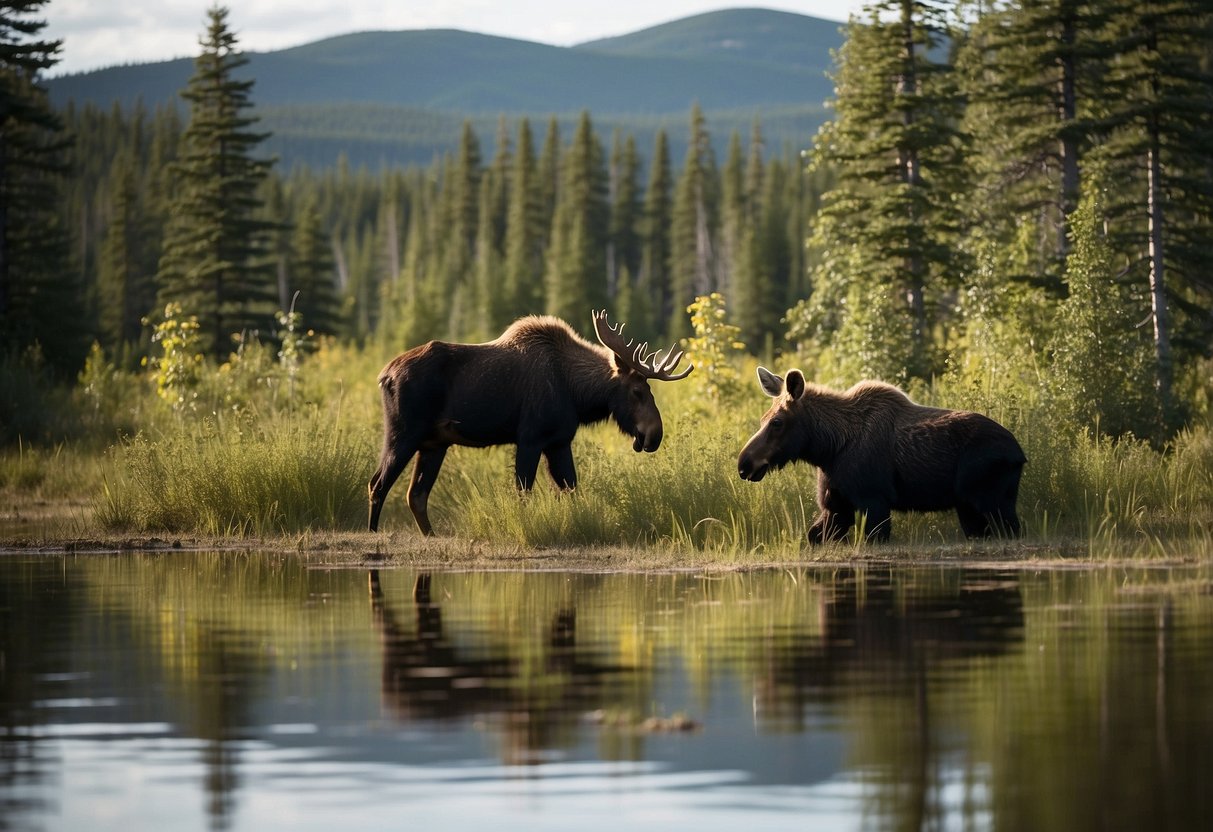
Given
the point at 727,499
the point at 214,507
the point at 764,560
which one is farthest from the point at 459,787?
the point at 214,507

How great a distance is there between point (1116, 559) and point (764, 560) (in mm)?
2870

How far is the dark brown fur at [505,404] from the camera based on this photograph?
19.2 meters

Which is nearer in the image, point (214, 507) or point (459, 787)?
point (459, 787)

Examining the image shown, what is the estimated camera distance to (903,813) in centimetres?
688

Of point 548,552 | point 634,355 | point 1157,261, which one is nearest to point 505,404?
point 634,355

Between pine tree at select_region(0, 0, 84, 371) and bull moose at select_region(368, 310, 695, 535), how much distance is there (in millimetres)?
23577

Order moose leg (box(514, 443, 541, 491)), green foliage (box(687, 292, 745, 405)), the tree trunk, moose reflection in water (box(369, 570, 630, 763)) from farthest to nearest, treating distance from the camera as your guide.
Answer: green foliage (box(687, 292, 745, 405)), the tree trunk, moose leg (box(514, 443, 541, 491)), moose reflection in water (box(369, 570, 630, 763))

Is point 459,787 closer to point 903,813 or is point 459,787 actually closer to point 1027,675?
point 903,813

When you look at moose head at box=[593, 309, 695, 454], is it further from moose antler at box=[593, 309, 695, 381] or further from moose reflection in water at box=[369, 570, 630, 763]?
moose reflection in water at box=[369, 570, 630, 763]

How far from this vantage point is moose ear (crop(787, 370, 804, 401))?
58.6 feet

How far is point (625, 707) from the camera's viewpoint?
29.6ft

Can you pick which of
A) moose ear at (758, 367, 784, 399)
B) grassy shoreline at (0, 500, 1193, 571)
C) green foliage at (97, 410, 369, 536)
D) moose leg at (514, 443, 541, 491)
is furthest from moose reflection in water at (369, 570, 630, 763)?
green foliage at (97, 410, 369, 536)

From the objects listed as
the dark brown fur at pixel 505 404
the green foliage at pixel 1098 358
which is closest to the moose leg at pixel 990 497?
the dark brown fur at pixel 505 404

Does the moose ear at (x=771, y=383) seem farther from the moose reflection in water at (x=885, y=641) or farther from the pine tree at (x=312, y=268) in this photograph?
the pine tree at (x=312, y=268)
